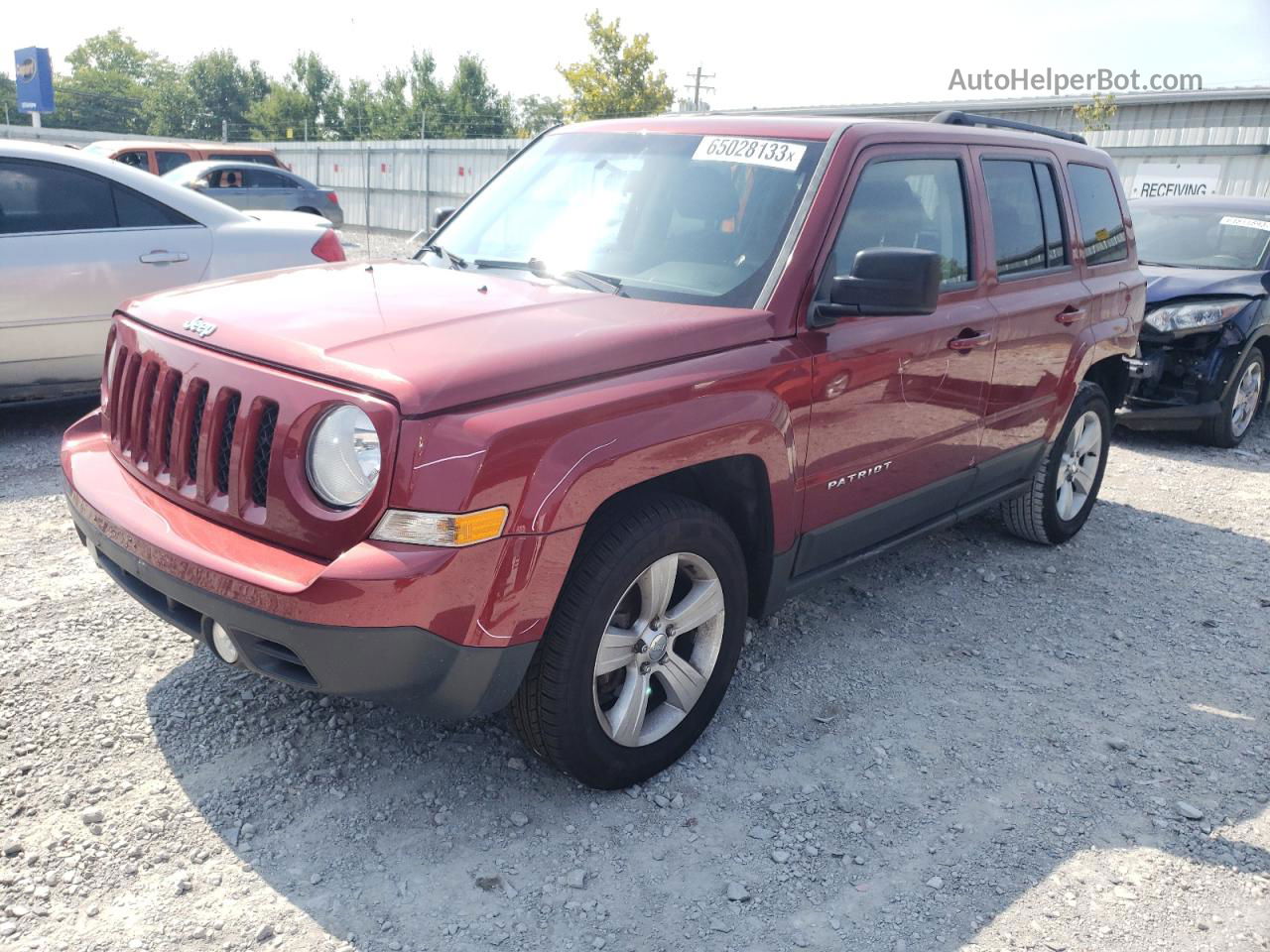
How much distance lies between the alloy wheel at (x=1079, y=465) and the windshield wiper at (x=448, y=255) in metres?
3.03

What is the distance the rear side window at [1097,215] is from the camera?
4.89 meters

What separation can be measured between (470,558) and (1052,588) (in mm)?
3366

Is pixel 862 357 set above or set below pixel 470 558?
above

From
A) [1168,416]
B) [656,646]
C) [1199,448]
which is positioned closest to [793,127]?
[656,646]

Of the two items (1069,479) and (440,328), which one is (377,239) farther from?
(440,328)

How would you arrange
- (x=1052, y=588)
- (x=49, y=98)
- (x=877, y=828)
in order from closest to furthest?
(x=877, y=828) < (x=1052, y=588) < (x=49, y=98)

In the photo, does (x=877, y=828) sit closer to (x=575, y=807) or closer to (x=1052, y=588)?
(x=575, y=807)

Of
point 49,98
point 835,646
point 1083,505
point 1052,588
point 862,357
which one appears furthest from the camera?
point 49,98

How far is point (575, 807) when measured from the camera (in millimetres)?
3041

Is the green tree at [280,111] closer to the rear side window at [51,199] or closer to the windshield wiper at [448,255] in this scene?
the rear side window at [51,199]

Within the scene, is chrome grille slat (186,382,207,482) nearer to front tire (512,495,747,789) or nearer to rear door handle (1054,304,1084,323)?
front tire (512,495,747,789)

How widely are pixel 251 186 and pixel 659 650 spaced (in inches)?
668

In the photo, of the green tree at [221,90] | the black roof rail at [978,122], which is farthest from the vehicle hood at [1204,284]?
the green tree at [221,90]

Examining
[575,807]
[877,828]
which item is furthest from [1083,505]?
[575,807]
